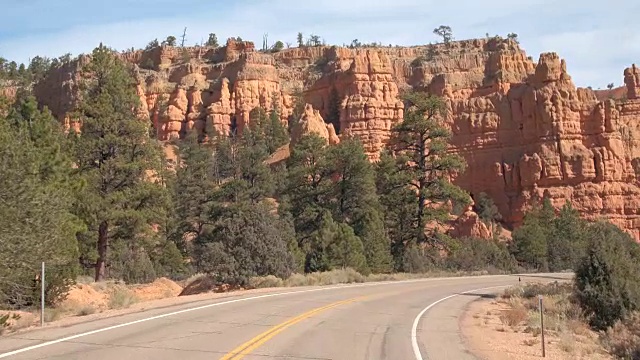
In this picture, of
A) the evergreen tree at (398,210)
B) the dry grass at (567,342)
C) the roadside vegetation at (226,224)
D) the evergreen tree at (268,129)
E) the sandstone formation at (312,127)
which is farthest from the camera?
the evergreen tree at (268,129)

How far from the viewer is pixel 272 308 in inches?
757

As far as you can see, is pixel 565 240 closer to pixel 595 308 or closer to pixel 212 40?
pixel 595 308

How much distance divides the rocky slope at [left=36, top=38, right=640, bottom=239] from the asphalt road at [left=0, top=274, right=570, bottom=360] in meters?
55.2

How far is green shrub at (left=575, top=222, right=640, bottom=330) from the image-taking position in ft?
72.3

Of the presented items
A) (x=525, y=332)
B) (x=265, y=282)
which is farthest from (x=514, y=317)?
(x=265, y=282)

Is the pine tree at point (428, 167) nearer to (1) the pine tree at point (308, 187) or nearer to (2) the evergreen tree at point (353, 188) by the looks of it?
(2) the evergreen tree at point (353, 188)

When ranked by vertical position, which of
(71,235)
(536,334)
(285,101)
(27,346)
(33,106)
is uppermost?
(285,101)

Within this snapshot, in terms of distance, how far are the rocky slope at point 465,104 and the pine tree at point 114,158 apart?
4748 cm

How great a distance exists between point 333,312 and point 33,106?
1910 centimetres

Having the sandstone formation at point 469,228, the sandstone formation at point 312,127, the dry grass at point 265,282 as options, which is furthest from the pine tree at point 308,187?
the sandstone formation at point 312,127

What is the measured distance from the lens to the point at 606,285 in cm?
2270

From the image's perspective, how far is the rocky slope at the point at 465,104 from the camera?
272ft

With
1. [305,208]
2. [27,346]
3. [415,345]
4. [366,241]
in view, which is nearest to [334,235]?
[366,241]

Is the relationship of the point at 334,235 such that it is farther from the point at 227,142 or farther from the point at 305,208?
the point at 227,142
